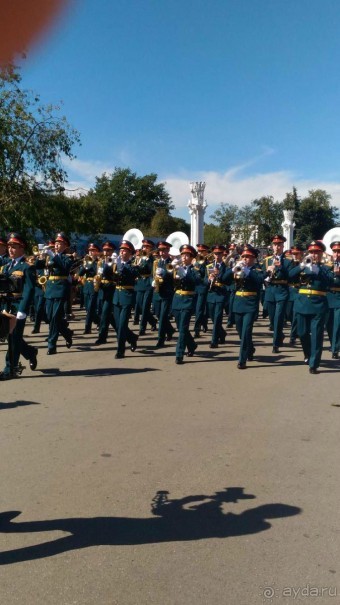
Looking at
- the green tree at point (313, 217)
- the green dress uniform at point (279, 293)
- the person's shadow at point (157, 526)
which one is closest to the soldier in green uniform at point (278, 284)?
the green dress uniform at point (279, 293)

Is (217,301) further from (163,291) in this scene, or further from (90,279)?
(90,279)

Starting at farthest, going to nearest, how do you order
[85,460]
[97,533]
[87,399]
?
[87,399], [85,460], [97,533]

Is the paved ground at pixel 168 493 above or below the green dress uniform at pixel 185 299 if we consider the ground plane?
below

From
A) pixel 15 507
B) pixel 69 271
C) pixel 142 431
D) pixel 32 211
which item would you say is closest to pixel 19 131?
pixel 32 211

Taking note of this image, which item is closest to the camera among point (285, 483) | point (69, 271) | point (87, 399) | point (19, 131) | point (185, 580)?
point (185, 580)

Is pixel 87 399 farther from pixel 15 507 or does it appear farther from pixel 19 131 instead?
pixel 19 131

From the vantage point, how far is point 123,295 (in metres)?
9.49

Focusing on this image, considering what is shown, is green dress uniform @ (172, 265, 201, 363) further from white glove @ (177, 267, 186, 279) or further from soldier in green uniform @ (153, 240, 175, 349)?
soldier in green uniform @ (153, 240, 175, 349)

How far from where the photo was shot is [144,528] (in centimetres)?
346

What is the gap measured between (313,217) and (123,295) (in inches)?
2269

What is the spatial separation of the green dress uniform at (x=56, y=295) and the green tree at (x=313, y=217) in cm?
5485

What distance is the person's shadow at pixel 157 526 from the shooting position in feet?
10.7

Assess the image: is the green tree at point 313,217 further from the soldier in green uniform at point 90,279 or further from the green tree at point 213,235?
the soldier in green uniform at point 90,279

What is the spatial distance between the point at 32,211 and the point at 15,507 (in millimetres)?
14237
